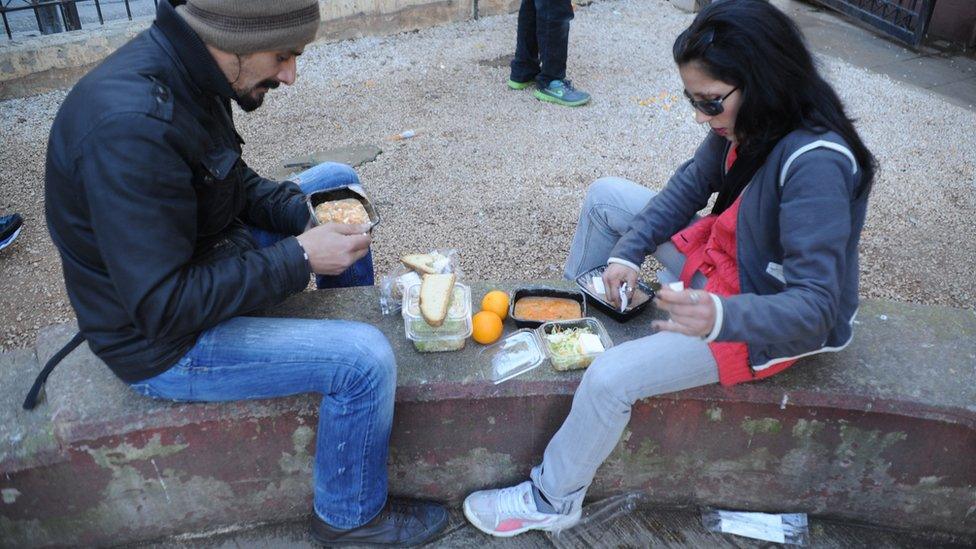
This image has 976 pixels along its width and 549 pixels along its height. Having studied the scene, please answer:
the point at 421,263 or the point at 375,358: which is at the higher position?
the point at 375,358

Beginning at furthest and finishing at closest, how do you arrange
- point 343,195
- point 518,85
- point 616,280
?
1. point 518,85
2. point 343,195
3. point 616,280

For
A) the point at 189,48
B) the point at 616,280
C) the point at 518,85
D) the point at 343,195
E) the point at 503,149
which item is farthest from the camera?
the point at 518,85

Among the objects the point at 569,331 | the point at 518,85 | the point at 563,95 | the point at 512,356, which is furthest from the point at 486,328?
the point at 518,85

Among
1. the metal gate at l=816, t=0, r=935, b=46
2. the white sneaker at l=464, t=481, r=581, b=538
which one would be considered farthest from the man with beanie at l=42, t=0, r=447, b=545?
the metal gate at l=816, t=0, r=935, b=46

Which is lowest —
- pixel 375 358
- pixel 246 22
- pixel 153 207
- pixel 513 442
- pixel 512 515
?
pixel 512 515

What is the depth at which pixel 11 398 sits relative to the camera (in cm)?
231

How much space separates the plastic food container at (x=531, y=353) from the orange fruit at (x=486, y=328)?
0.03 meters

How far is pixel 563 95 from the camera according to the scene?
5801 mm

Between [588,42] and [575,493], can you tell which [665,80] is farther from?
[575,493]

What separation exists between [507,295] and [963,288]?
2697 mm

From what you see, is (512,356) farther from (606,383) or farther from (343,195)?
(343,195)

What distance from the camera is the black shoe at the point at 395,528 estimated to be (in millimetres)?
2467

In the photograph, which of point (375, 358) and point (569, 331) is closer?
point (375, 358)

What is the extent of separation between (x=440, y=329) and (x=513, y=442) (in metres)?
0.49
